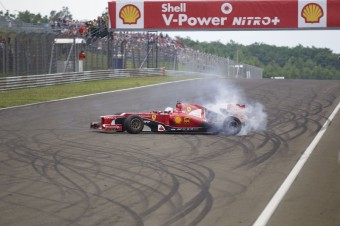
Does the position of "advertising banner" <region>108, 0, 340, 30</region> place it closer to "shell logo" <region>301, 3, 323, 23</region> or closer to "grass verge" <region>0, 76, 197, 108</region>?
"shell logo" <region>301, 3, 323, 23</region>

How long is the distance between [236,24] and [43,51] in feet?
40.3

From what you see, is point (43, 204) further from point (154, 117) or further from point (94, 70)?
point (94, 70)

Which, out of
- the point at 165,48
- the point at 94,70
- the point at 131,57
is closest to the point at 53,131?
the point at 94,70

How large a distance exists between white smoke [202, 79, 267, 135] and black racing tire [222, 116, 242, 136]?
1.45 feet

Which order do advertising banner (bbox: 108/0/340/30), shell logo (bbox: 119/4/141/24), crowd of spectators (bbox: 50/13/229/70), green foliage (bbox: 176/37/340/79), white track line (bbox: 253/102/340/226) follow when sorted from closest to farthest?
white track line (bbox: 253/102/340/226) → advertising banner (bbox: 108/0/340/30) → shell logo (bbox: 119/4/141/24) → crowd of spectators (bbox: 50/13/229/70) → green foliage (bbox: 176/37/340/79)

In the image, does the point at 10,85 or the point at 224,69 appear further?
the point at 224,69

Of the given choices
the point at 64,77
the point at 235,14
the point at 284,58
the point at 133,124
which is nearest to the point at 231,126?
the point at 133,124

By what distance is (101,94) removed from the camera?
30.8 metres

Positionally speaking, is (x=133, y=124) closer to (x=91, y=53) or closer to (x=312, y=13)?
(x=312, y=13)

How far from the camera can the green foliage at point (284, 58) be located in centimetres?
11575

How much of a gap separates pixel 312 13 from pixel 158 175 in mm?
18599

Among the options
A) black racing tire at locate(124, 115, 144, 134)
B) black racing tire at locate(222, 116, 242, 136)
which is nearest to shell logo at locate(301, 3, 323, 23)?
black racing tire at locate(222, 116, 242, 136)

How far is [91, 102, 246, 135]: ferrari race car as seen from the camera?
1655cm

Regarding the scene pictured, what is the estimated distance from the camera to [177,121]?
16.7 m
